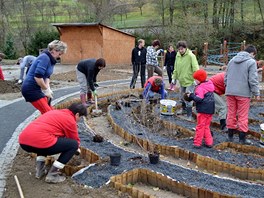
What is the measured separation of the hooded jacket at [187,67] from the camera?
26.1 ft

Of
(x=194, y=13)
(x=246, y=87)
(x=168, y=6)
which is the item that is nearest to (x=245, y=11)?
(x=194, y=13)

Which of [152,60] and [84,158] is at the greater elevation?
[152,60]

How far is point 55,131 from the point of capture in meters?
4.29

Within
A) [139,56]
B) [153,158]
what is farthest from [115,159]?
[139,56]

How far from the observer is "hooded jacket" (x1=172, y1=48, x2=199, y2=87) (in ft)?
26.1

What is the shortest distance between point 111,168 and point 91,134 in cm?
188

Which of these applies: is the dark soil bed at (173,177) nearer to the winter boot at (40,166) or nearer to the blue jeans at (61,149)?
the blue jeans at (61,149)

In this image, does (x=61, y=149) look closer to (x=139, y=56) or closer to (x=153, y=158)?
(x=153, y=158)

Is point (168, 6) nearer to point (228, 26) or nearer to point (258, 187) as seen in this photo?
point (228, 26)

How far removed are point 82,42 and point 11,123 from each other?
15956 mm

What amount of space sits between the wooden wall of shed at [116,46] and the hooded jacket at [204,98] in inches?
670

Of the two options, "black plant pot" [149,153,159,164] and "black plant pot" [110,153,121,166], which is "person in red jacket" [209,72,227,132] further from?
"black plant pot" [110,153,121,166]

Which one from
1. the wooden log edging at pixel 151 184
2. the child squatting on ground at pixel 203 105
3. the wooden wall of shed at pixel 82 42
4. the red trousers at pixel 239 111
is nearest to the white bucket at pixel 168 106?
the red trousers at pixel 239 111

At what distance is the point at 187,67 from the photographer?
7.96 metres
